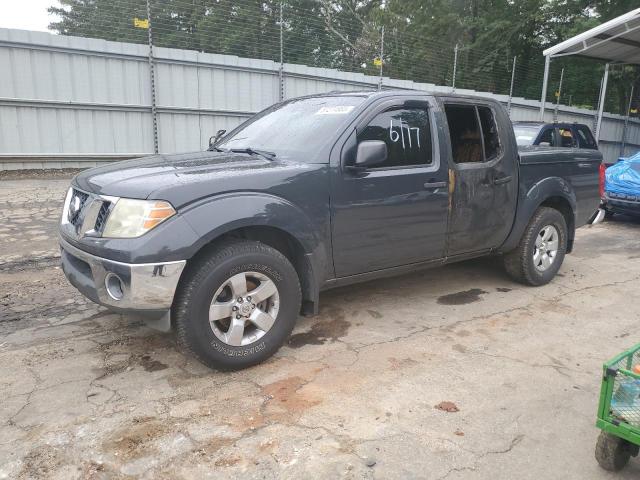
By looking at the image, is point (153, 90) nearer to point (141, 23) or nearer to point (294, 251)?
point (141, 23)

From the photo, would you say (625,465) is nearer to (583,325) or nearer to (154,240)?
(583,325)

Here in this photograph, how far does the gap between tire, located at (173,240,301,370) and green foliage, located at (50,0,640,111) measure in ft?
30.0

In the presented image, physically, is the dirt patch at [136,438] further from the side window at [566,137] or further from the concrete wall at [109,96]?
the side window at [566,137]

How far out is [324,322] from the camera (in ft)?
13.7

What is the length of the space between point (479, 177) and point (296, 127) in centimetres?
166

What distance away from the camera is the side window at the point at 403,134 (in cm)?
388

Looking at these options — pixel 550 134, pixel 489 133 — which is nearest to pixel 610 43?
pixel 550 134

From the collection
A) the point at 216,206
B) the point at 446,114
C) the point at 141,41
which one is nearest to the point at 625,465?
the point at 216,206

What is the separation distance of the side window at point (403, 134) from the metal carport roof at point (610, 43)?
9.59 m

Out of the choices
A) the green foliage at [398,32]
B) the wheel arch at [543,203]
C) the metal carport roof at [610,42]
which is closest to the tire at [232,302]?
the wheel arch at [543,203]

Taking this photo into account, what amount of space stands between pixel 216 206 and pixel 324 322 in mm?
1560

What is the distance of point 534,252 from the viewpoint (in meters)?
5.13

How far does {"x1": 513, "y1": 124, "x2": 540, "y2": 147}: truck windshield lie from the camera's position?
8873 mm

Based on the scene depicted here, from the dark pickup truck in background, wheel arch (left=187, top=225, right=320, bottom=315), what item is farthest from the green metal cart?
the dark pickup truck in background
